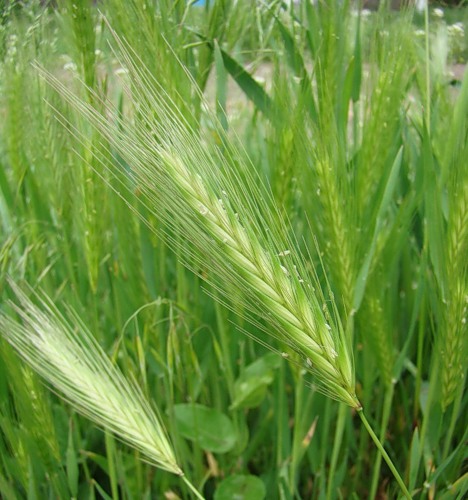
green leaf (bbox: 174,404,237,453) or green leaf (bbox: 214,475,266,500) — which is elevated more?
green leaf (bbox: 174,404,237,453)

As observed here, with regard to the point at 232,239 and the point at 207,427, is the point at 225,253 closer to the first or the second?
the point at 232,239

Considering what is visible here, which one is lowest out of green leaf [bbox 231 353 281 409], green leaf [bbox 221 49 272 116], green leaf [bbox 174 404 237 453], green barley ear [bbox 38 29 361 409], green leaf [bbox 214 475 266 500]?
green leaf [bbox 214 475 266 500]

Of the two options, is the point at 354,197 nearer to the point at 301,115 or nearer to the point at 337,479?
the point at 301,115

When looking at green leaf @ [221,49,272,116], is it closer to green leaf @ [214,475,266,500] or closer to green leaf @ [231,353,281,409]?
green leaf @ [231,353,281,409]

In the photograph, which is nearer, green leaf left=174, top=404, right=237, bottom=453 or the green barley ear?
the green barley ear

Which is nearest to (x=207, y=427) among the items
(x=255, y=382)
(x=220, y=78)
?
(x=255, y=382)

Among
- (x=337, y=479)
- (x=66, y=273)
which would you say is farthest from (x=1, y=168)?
(x=337, y=479)

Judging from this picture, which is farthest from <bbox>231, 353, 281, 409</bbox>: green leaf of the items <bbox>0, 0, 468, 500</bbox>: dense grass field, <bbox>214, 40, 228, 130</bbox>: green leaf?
<bbox>214, 40, 228, 130</bbox>: green leaf

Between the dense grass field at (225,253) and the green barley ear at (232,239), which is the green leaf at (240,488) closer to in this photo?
the dense grass field at (225,253)
